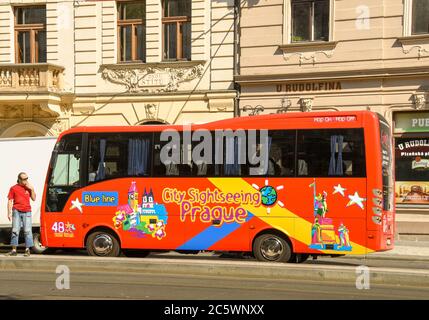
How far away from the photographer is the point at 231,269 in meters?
10.7

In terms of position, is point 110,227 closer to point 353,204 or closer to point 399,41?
point 353,204

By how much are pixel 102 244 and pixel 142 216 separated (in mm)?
1139

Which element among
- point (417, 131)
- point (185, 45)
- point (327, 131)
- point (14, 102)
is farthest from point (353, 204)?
point (14, 102)

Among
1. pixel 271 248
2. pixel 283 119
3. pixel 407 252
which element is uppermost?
pixel 283 119

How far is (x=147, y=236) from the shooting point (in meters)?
14.4

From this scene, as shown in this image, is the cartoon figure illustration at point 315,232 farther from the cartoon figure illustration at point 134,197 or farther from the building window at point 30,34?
the building window at point 30,34

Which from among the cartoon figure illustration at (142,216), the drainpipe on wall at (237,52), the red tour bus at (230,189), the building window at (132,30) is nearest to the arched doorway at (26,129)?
the building window at (132,30)

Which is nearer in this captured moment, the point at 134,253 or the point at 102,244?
the point at 102,244

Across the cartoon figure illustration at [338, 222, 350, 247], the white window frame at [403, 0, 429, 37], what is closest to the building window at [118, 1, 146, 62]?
the white window frame at [403, 0, 429, 37]

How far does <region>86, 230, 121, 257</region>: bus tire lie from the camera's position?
14547mm

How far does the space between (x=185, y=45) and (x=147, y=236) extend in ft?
35.4

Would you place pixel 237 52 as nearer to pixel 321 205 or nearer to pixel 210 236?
pixel 210 236

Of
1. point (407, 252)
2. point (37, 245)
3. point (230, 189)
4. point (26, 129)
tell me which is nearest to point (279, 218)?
point (230, 189)

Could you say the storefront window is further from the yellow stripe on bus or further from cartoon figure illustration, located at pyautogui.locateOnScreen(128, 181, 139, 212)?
cartoon figure illustration, located at pyautogui.locateOnScreen(128, 181, 139, 212)
